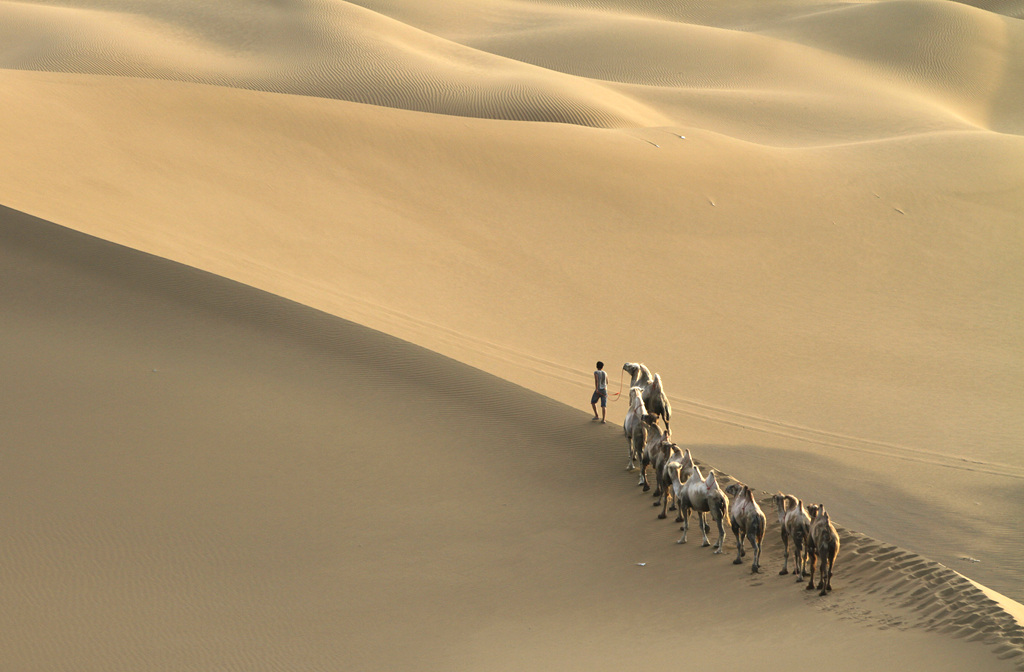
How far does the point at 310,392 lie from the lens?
11.8 meters

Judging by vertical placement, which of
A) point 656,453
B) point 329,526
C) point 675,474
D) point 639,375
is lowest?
point 329,526

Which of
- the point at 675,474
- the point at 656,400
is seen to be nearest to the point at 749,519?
the point at 675,474

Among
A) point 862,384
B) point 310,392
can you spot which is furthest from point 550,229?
point 310,392

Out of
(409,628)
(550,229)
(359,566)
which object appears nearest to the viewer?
(409,628)

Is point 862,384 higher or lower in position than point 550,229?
lower

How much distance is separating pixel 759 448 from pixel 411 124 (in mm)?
15938

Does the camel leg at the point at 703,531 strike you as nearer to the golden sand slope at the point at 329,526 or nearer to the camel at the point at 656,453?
the golden sand slope at the point at 329,526

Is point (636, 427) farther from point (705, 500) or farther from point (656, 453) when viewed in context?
point (705, 500)

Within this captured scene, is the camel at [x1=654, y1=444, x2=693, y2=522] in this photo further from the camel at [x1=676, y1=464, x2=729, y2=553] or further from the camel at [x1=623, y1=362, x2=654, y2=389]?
the camel at [x1=623, y1=362, x2=654, y2=389]

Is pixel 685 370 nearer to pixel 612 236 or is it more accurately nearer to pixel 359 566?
pixel 612 236

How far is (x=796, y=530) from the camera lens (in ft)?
28.7

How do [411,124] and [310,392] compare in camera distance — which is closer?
[310,392]

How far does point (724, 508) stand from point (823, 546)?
1.07 m

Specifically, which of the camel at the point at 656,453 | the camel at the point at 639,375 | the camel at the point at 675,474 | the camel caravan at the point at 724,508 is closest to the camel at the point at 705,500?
the camel caravan at the point at 724,508
